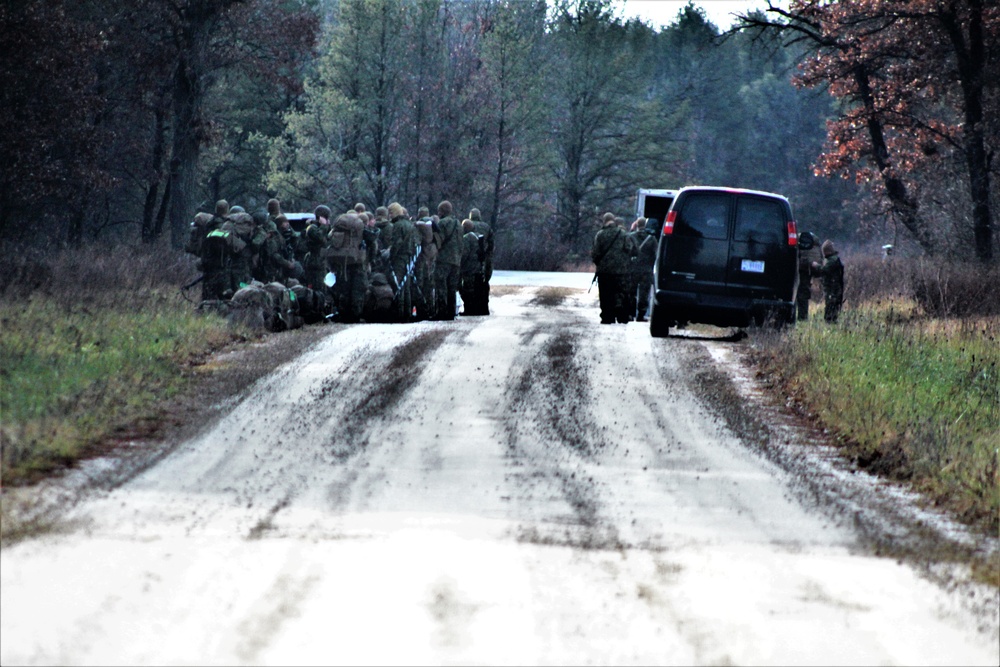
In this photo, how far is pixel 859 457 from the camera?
35.2 ft

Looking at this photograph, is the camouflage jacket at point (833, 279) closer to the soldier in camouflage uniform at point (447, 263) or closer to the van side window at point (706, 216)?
the van side window at point (706, 216)

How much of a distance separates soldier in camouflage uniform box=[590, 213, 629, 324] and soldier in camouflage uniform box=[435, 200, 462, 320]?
230cm

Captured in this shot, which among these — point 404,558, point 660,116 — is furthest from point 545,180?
point 404,558

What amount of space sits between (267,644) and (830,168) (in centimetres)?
3279

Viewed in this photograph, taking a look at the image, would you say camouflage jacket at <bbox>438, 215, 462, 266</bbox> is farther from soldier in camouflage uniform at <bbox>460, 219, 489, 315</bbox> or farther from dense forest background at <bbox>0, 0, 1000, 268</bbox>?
dense forest background at <bbox>0, 0, 1000, 268</bbox>

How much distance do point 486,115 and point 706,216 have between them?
40694 mm

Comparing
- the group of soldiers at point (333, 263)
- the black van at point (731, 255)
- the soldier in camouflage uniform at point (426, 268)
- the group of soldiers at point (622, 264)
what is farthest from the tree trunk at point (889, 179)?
the black van at point (731, 255)

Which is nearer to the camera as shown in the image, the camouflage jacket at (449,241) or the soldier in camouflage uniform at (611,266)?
the soldier in camouflage uniform at (611,266)

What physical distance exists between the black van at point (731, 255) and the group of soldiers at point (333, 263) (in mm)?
4138

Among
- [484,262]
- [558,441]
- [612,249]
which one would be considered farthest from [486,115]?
[558,441]

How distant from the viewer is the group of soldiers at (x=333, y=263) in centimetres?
1969

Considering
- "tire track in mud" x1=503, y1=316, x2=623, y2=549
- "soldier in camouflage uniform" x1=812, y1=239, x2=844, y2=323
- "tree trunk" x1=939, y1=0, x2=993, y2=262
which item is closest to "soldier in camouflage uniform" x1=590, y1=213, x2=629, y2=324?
Result: "soldier in camouflage uniform" x1=812, y1=239, x2=844, y2=323

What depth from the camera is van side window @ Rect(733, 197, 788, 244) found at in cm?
1848

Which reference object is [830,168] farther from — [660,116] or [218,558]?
[660,116]
